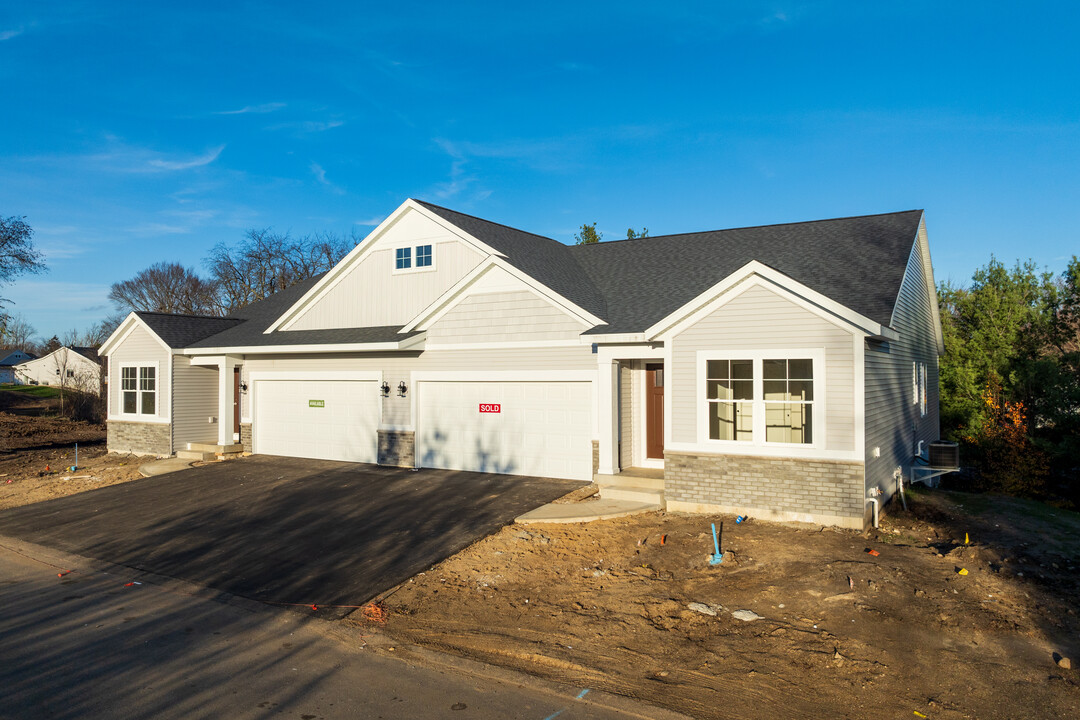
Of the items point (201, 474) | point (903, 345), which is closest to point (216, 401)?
point (201, 474)

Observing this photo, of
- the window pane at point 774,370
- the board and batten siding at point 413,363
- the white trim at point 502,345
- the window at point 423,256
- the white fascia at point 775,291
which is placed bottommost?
the window pane at point 774,370

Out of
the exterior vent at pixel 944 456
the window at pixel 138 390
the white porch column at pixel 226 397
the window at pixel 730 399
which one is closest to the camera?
the window at pixel 730 399

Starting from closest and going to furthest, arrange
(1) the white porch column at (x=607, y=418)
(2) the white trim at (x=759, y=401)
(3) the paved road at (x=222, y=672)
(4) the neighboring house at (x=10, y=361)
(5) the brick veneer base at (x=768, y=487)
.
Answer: (3) the paved road at (x=222, y=672) → (5) the brick veneer base at (x=768, y=487) → (2) the white trim at (x=759, y=401) → (1) the white porch column at (x=607, y=418) → (4) the neighboring house at (x=10, y=361)

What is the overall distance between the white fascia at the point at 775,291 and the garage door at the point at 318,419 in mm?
8490

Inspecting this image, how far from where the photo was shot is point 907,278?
13945 mm

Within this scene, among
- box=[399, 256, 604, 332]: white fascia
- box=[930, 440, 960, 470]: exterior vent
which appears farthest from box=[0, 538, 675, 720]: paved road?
box=[930, 440, 960, 470]: exterior vent

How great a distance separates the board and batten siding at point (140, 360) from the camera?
1973cm

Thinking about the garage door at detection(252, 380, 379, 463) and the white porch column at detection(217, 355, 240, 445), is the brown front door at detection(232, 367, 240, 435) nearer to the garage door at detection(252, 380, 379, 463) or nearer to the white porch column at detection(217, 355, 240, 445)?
the white porch column at detection(217, 355, 240, 445)

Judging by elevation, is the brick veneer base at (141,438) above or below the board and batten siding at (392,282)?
below

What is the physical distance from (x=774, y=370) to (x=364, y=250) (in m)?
11.4

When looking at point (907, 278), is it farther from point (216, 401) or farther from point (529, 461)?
point (216, 401)

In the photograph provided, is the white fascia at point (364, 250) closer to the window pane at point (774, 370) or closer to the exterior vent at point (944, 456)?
the window pane at point (774, 370)

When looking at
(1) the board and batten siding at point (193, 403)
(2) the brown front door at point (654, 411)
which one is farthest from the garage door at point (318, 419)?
(2) the brown front door at point (654, 411)

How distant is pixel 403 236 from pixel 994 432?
16405mm
